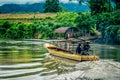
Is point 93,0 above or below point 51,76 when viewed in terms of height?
above

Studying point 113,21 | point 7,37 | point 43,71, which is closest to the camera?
point 43,71

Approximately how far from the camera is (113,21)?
69.6 m

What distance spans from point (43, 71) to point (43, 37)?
6414cm

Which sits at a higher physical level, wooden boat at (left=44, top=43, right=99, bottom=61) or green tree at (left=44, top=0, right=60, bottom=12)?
green tree at (left=44, top=0, right=60, bottom=12)

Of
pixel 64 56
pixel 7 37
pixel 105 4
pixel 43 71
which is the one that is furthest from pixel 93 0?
pixel 43 71

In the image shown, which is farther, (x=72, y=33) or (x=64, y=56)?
(x=72, y=33)

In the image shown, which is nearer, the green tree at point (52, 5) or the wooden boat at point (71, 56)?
the wooden boat at point (71, 56)

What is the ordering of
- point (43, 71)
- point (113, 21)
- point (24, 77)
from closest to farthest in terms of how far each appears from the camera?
1. point (24, 77)
2. point (43, 71)
3. point (113, 21)

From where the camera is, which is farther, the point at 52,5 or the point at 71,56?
the point at 52,5

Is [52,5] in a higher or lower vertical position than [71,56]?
higher

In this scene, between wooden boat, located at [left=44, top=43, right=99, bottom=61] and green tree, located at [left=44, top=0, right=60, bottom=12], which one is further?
green tree, located at [left=44, top=0, right=60, bottom=12]

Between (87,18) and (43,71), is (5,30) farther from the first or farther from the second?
(43,71)

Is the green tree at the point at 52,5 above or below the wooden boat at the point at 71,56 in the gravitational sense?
above

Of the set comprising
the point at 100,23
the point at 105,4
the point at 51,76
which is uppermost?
the point at 105,4
